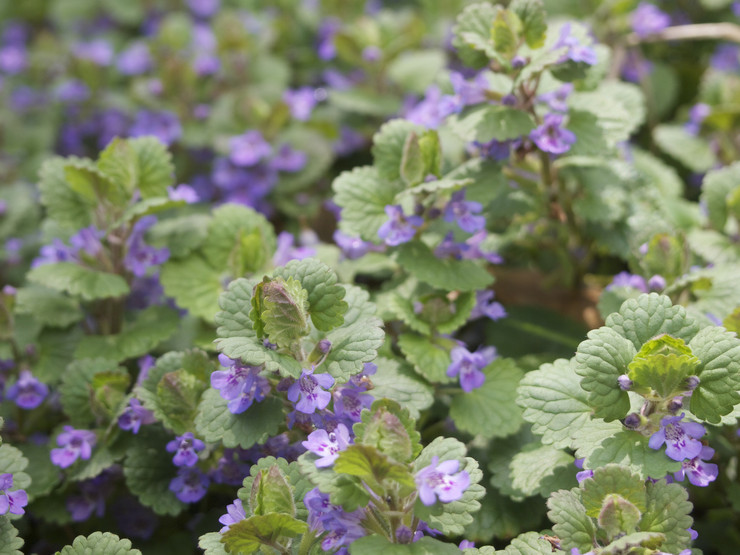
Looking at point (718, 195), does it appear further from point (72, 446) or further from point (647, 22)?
point (72, 446)

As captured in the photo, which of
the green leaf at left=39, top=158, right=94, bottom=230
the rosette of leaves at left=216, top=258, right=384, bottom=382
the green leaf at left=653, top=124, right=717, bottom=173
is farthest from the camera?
the green leaf at left=653, top=124, right=717, bottom=173

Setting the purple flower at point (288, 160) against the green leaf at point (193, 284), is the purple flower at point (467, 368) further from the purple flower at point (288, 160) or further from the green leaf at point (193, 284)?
the purple flower at point (288, 160)

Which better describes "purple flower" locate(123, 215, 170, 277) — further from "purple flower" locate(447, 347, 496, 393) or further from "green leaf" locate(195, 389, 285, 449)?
"purple flower" locate(447, 347, 496, 393)

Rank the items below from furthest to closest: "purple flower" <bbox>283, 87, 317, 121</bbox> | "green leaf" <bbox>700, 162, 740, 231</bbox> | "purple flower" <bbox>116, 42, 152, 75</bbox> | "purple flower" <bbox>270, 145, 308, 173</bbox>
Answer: "purple flower" <bbox>116, 42, 152, 75</bbox> < "purple flower" <bbox>283, 87, 317, 121</bbox> < "purple flower" <bbox>270, 145, 308, 173</bbox> < "green leaf" <bbox>700, 162, 740, 231</bbox>

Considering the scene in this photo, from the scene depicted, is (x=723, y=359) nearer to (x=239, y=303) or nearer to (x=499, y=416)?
(x=499, y=416)

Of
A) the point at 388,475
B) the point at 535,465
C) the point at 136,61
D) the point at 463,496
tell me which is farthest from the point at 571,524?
the point at 136,61

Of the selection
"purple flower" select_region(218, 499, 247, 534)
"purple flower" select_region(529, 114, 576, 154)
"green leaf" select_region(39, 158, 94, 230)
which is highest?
"purple flower" select_region(529, 114, 576, 154)

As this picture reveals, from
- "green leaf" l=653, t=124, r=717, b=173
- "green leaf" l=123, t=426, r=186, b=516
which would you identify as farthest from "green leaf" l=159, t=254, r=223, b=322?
"green leaf" l=653, t=124, r=717, b=173
